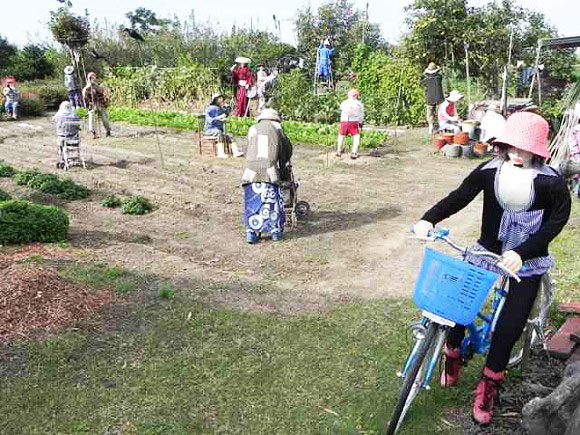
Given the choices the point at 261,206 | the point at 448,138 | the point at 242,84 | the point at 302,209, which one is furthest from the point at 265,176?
the point at 242,84

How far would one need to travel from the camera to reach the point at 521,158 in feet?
10.8

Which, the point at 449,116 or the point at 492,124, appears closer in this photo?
the point at 492,124

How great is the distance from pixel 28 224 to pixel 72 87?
1366cm

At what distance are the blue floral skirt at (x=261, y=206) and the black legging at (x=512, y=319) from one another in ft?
14.1

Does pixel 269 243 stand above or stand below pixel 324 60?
below

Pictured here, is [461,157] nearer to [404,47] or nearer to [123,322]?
[404,47]

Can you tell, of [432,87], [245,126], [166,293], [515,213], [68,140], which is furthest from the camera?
[245,126]

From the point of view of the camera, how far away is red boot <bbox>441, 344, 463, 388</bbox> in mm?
3833

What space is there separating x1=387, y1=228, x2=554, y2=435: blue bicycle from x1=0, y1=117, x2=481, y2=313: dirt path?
2.05m

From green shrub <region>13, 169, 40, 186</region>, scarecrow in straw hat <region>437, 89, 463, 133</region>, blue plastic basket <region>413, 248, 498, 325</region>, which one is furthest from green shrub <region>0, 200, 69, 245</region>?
scarecrow in straw hat <region>437, 89, 463, 133</region>

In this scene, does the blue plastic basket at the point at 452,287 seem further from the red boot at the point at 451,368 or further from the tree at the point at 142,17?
the tree at the point at 142,17

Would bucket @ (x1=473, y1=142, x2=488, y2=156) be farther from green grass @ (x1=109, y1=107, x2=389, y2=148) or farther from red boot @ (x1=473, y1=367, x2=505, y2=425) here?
red boot @ (x1=473, y1=367, x2=505, y2=425)

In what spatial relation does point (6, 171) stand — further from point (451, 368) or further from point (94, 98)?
point (451, 368)

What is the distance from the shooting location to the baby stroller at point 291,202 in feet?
25.3
